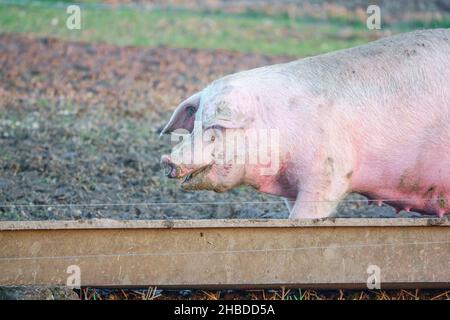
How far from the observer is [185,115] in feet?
22.5

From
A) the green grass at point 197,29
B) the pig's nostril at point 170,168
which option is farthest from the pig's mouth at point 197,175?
the green grass at point 197,29

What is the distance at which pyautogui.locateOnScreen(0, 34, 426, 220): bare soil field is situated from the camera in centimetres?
820

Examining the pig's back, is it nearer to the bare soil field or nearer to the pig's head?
the pig's head

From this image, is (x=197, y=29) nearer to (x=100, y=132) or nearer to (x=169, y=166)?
(x=100, y=132)

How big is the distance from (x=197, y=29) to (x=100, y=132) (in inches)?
270

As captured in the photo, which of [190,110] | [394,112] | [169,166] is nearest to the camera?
[169,166]

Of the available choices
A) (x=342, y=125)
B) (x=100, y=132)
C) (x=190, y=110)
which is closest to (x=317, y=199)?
(x=342, y=125)

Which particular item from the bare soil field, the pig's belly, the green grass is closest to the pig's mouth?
the pig's belly

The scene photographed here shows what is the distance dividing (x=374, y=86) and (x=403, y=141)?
386 millimetres

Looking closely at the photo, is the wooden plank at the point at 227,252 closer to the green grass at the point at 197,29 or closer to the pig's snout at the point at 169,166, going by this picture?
the pig's snout at the point at 169,166

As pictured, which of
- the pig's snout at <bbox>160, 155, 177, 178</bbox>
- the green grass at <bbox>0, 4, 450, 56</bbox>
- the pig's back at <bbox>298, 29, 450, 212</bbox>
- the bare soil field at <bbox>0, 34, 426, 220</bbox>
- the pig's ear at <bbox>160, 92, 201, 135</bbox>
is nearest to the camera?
the pig's snout at <bbox>160, 155, 177, 178</bbox>

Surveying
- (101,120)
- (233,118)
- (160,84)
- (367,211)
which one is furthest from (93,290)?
(160,84)

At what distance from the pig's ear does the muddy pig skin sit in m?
0.02
